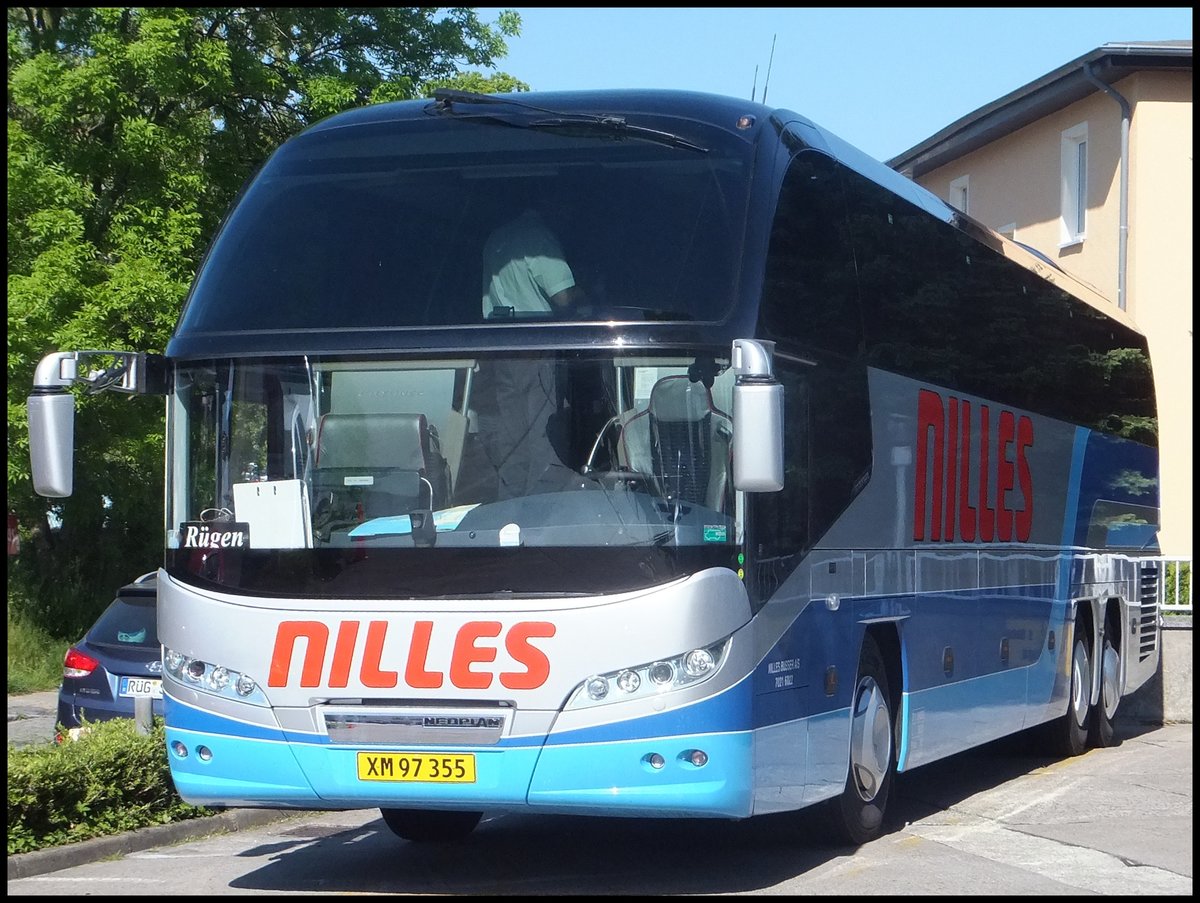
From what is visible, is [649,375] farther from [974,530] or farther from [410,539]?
[974,530]

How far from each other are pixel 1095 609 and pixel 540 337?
9.31 meters

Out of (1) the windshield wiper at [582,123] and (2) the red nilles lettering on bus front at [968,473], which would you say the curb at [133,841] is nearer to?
(1) the windshield wiper at [582,123]

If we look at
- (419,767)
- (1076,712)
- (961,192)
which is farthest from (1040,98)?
(419,767)

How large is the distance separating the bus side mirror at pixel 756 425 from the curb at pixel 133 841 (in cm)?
398

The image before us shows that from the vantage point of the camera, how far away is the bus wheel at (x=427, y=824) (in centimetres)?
1036

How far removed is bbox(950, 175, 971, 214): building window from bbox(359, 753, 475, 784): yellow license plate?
1158 inches

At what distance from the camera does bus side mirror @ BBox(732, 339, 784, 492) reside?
7.72 metres

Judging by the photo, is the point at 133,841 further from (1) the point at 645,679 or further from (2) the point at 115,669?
(1) the point at 645,679

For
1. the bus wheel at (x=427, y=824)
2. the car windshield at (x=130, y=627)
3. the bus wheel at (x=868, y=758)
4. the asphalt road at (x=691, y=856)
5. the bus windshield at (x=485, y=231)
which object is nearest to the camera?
the bus windshield at (x=485, y=231)

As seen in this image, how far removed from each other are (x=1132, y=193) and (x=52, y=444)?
24.5 m

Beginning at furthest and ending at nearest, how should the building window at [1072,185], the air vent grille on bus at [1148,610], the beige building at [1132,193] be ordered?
the building window at [1072,185]
the beige building at [1132,193]
the air vent grille on bus at [1148,610]

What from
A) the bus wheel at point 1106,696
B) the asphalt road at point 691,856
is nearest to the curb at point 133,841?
the asphalt road at point 691,856

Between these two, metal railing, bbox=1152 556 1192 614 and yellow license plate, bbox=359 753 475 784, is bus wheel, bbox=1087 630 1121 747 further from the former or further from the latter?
yellow license plate, bbox=359 753 475 784

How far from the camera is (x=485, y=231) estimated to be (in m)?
8.70
